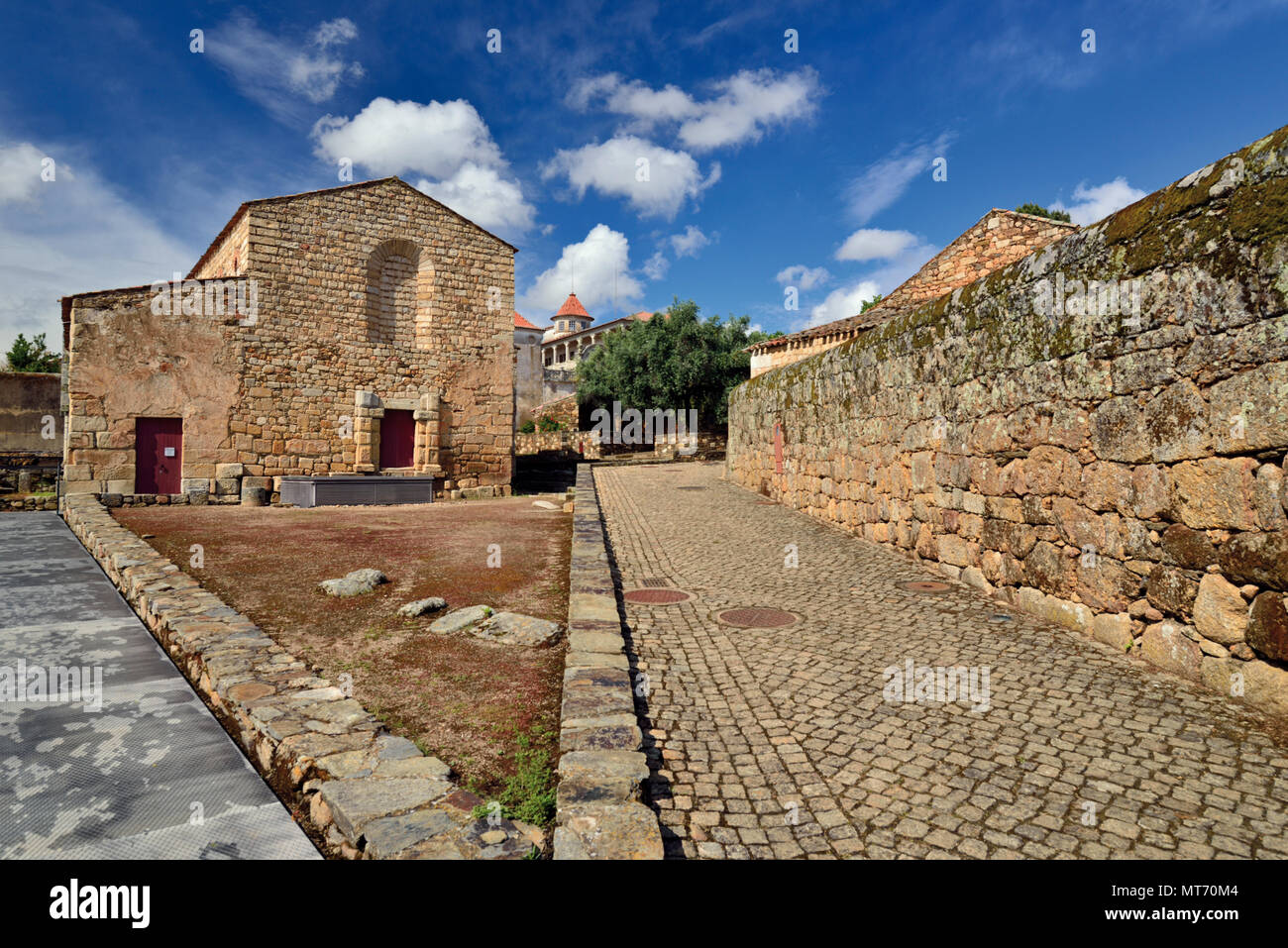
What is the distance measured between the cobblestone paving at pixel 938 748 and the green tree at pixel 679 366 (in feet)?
88.9

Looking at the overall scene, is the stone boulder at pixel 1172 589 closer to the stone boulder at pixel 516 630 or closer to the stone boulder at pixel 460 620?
the stone boulder at pixel 516 630

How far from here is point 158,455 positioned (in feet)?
48.6

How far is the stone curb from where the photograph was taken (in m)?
2.13

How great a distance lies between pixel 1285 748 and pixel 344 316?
18.0 metres

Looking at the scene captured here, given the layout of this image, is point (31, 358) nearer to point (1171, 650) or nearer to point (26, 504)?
point (26, 504)

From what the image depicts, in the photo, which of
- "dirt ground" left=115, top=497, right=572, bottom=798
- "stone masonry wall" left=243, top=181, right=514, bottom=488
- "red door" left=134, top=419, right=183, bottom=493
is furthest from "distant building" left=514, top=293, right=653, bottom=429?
A: "dirt ground" left=115, top=497, right=572, bottom=798

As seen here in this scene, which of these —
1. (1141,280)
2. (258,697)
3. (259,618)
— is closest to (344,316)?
(259,618)

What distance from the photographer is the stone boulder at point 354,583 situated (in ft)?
18.9

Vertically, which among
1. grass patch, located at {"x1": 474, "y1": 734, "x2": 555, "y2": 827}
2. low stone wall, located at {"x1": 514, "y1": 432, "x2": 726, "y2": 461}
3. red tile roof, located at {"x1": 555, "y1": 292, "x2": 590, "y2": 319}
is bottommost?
grass patch, located at {"x1": 474, "y1": 734, "x2": 555, "y2": 827}

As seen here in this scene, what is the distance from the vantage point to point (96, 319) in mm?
13992

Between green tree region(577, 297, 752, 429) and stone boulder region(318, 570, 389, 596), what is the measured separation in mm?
26036

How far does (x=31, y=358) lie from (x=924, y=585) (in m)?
50.3

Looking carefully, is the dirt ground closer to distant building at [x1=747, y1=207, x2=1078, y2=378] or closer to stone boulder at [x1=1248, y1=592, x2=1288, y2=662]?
stone boulder at [x1=1248, y1=592, x2=1288, y2=662]

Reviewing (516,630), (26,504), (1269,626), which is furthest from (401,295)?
(1269,626)
